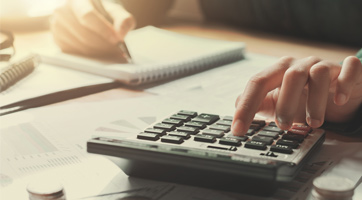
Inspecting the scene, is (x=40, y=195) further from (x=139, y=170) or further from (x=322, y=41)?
(x=322, y=41)

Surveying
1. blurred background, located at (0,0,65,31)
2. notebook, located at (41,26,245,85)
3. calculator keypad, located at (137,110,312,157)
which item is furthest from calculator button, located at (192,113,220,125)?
blurred background, located at (0,0,65,31)

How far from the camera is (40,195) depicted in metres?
0.36

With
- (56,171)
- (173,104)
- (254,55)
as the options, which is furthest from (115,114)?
(254,55)

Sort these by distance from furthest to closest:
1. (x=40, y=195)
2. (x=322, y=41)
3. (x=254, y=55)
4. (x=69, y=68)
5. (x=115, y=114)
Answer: (x=322, y=41) < (x=254, y=55) < (x=69, y=68) < (x=115, y=114) < (x=40, y=195)

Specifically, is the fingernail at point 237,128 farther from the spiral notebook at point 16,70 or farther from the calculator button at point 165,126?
the spiral notebook at point 16,70

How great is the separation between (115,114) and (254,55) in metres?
0.43

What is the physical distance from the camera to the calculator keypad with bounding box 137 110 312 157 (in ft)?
1.47

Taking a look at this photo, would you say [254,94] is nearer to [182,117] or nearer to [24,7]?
[182,117]

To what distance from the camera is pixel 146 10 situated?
135 centimetres

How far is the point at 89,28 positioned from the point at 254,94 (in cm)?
50

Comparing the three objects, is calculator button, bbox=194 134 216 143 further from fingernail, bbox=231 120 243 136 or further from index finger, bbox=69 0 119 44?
index finger, bbox=69 0 119 44

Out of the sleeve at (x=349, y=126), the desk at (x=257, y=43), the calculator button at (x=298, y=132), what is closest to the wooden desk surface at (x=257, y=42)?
the desk at (x=257, y=43)

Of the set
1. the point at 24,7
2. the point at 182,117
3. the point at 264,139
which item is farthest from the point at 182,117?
the point at 24,7

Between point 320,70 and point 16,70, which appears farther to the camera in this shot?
point 16,70
